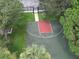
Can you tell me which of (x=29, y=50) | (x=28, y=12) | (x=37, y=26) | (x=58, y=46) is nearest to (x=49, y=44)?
(x=58, y=46)

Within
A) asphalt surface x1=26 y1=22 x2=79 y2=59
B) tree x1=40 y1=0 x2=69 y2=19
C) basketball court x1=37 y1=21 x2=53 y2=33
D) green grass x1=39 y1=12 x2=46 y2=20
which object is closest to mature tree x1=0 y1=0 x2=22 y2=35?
asphalt surface x1=26 y1=22 x2=79 y2=59

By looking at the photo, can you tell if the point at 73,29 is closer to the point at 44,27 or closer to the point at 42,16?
the point at 44,27

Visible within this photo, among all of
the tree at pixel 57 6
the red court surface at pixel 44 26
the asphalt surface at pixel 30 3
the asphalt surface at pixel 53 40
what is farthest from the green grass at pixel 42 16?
the tree at pixel 57 6

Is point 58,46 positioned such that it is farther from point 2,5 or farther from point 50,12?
point 2,5

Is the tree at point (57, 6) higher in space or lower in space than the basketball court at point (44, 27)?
higher

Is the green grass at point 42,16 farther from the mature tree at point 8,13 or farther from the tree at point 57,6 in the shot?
the mature tree at point 8,13

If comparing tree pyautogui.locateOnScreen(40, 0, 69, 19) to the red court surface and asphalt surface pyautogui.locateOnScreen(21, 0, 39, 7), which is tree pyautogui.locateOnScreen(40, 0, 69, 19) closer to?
the red court surface

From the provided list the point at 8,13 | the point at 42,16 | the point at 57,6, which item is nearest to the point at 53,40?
the point at 57,6
